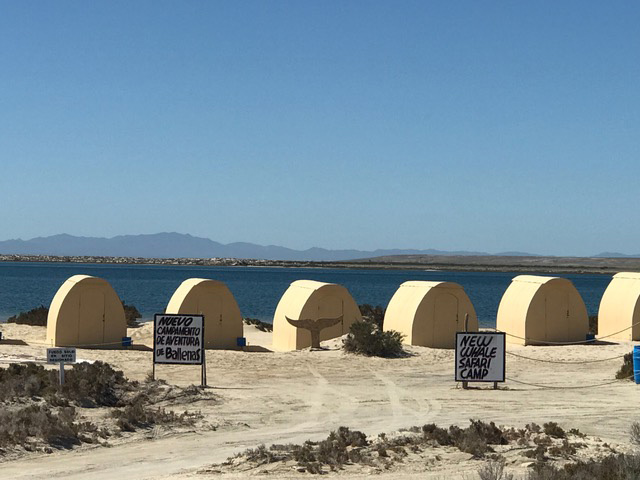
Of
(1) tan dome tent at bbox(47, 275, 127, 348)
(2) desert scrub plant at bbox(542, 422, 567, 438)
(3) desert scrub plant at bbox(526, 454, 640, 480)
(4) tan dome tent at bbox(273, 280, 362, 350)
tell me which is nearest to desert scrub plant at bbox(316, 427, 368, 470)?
(3) desert scrub plant at bbox(526, 454, 640, 480)

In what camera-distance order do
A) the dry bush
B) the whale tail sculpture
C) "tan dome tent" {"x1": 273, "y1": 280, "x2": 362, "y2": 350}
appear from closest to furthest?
the dry bush
the whale tail sculpture
"tan dome tent" {"x1": 273, "y1": 280, "x2": 362, "y2": 350}

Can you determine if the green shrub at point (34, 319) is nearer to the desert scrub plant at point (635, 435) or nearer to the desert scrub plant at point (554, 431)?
the desert scrub plant at point (554, 431)

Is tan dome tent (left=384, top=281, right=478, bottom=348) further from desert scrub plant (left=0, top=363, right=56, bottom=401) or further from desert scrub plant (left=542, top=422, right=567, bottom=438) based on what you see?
desert scrub plant (left=542, top=422, right=567, bottom=438)

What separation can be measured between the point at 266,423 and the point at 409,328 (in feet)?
41.9

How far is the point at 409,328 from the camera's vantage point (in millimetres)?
27969

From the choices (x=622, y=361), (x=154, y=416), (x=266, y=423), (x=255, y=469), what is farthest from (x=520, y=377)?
(x=255, y=469)

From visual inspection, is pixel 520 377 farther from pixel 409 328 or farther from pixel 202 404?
pixel 202 404

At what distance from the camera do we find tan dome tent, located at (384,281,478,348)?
27938 millimetres

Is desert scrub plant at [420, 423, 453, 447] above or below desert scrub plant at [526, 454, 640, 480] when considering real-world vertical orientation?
below

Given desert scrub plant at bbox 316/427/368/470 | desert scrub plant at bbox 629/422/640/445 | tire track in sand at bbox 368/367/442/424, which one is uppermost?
desert scrub plant at bbox 629/422/640/445

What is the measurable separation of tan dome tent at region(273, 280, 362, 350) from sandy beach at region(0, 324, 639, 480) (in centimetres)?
126

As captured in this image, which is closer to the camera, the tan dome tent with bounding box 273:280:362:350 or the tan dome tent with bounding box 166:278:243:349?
the tan dome tent with bounding box 166:278:243:349

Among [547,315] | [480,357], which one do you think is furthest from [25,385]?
[547,315]

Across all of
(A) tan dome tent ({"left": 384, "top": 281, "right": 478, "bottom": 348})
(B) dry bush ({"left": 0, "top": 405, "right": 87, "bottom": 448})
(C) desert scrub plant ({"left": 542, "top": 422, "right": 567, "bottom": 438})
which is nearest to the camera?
(B) dry bush ({"left": 0, "top": 405, "right": 87, "bottom": 448})
